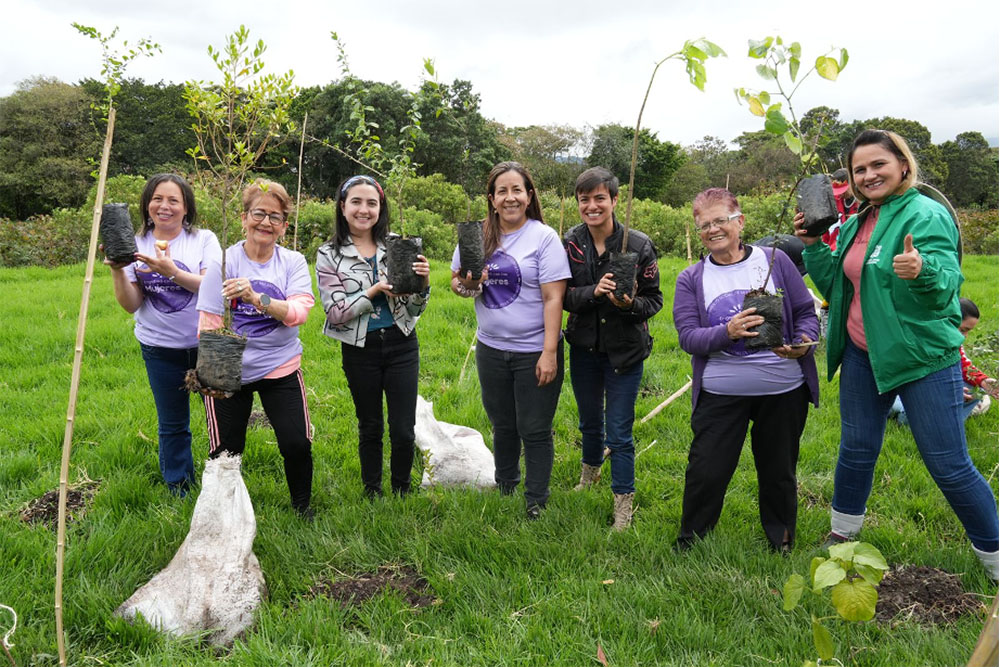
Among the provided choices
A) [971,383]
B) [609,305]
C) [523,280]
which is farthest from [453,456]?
[971,383]

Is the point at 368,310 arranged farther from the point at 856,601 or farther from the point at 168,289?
the point at 856,601

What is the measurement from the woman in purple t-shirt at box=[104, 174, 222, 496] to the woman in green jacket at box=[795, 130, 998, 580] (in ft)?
9.85

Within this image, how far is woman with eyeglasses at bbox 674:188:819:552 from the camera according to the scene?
274 centimetres

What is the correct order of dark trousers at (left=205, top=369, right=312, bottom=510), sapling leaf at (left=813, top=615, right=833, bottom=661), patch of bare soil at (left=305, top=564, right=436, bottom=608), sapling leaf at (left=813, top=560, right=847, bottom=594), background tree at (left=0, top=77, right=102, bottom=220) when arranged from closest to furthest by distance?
sapling leaf at (left=813, top=560, right=847, bottom=594) → sapling leaf at (left=813, top=615, right=833, bottom=661) → patch of bare soil at (left=305, top=564, right=436, bottom=608) → dark trousers at (left=205, top=369, right=312, bottom=510) → background tree at (left=0, top=77, right=102, bottom=220)

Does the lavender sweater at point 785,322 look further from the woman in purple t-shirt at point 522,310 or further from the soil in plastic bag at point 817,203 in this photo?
the woman in purple t-shirt at point 522,310

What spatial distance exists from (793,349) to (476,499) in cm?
180

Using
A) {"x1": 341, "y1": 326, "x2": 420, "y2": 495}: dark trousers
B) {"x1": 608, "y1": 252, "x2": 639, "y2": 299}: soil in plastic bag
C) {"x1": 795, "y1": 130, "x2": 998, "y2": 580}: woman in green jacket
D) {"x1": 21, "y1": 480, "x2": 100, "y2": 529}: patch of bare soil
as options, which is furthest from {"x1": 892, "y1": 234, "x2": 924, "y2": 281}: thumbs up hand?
{"x1": 21, "y1": 480, "x2": 100, "y2": 529}: patch of bare soil

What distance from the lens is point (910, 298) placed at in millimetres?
2443

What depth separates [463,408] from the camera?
499 centimetres

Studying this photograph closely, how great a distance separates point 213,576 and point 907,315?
2980 millimetres

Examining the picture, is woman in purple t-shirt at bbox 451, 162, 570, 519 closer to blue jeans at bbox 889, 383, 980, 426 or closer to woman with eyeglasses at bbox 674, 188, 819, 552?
woman with eyeglasses at bbox 674, 188, 819, 552

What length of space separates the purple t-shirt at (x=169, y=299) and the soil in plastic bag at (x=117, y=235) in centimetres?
33

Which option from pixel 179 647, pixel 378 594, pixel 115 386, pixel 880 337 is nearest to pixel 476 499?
pixel 378 594

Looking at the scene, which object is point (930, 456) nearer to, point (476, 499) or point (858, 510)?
point (858, 510)
